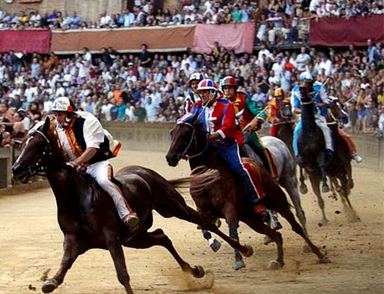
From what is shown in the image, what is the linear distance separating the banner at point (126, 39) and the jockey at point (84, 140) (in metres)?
24.6

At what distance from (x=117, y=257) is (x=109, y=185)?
2.48ft

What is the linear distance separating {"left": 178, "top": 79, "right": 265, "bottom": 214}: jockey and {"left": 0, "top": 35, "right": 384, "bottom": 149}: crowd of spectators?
9.53 metres

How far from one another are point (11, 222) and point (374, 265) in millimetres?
6679

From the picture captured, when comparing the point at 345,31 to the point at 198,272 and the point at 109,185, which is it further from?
the point at 109,185

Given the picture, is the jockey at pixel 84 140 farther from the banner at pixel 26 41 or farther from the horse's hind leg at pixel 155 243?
the banner at pixel 26 41

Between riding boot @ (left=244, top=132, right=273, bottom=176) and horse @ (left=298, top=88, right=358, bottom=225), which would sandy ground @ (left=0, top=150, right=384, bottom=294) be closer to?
horse @ (left=298, top=88, right=358, bottom=225)

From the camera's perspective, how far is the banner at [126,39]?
33.8 m

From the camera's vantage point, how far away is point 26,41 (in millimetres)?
38625

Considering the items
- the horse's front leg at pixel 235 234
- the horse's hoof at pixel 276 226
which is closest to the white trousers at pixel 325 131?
the horse's hoof at pixel 276 226

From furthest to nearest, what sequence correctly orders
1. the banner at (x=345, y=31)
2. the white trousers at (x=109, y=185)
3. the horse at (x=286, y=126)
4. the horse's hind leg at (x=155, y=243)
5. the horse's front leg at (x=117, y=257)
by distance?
1. the banner at (x=345, y=31)
2. the horse at (x=286, y=126)
3. the horse's hind leg at (x=155, y=243)
4. the white trousers at (x=109, y=185)
5. the horse's front leg at (x=117, y=257)

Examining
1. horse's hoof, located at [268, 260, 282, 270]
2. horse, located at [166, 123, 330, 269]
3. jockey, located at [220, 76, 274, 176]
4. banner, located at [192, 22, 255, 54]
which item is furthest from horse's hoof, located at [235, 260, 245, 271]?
banner, located at [192, 22, 255, 54]

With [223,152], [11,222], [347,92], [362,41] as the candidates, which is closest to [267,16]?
[362,41]

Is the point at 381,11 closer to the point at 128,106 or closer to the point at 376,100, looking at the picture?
the point at 376,100

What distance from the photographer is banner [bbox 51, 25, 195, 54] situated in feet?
111
